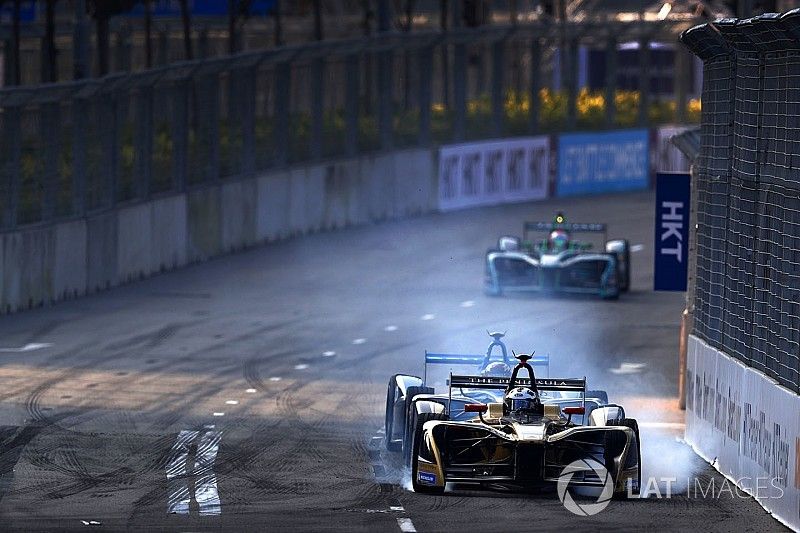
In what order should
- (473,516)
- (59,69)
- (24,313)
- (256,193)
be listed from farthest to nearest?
(59,69) → (256,193) → (24,313) → (473,516)

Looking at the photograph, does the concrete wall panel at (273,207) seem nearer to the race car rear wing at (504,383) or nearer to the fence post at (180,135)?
the fence post at (180,135)

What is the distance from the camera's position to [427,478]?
48.4 ft

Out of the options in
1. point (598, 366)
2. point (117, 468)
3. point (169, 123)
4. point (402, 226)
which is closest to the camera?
point (117, 468)

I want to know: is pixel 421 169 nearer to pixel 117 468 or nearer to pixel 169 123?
pixel 169 123

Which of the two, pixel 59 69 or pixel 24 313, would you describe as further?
pixel 59 69

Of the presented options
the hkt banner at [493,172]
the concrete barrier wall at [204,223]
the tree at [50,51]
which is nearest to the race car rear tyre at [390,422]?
the concrete barrier wall at [204,223]

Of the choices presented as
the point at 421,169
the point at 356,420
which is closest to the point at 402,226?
the point at 421,169

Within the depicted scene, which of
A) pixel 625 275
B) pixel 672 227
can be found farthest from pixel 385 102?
pixel 672 227

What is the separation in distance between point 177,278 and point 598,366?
37.5 feet

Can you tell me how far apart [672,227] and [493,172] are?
84.8 ft

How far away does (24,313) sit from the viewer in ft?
91.2

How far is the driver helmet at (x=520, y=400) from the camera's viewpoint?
15.3 meters

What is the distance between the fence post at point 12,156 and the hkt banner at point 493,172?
59.5ft

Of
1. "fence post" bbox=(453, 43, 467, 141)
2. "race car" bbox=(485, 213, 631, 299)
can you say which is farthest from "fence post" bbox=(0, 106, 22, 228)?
"fence post" bbox=(453, 43, 467, 141)
